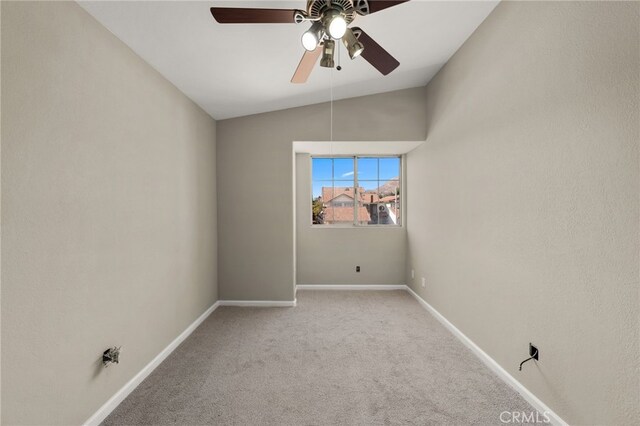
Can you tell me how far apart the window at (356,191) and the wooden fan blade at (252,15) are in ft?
10.7

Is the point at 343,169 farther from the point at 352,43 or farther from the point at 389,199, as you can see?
the point at 352,43

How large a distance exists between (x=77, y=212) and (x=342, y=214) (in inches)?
144

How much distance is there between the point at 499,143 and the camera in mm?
2189

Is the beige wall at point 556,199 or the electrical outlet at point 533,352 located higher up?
the beige wall at point 556,199

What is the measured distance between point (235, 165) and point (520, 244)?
321cm

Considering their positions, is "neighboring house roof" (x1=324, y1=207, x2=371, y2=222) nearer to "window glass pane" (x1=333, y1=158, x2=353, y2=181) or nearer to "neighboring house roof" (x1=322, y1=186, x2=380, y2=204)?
"neighboring house roof" (x1=322, y1=186, x2=380, y2=204)

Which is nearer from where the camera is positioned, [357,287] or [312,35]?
[312,35]

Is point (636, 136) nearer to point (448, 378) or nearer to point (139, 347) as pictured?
point (448, 378)

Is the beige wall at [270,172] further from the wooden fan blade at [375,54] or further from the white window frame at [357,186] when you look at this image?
the wooden fan blade at [375,54]

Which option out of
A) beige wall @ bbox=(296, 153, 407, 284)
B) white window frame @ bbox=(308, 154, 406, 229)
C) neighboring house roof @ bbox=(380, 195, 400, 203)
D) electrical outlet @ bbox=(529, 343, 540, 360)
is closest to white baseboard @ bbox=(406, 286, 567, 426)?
electrical outlet @ bbox=(529, 343, 540, 360)

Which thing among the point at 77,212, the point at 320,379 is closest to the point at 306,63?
the point at 77,212

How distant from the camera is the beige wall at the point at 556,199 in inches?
Answer: 52.1

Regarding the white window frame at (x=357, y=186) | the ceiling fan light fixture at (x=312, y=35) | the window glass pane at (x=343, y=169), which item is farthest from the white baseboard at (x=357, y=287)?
the ceiling fan light fixture at (x=312, y=35)

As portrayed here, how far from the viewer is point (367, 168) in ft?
15.8
